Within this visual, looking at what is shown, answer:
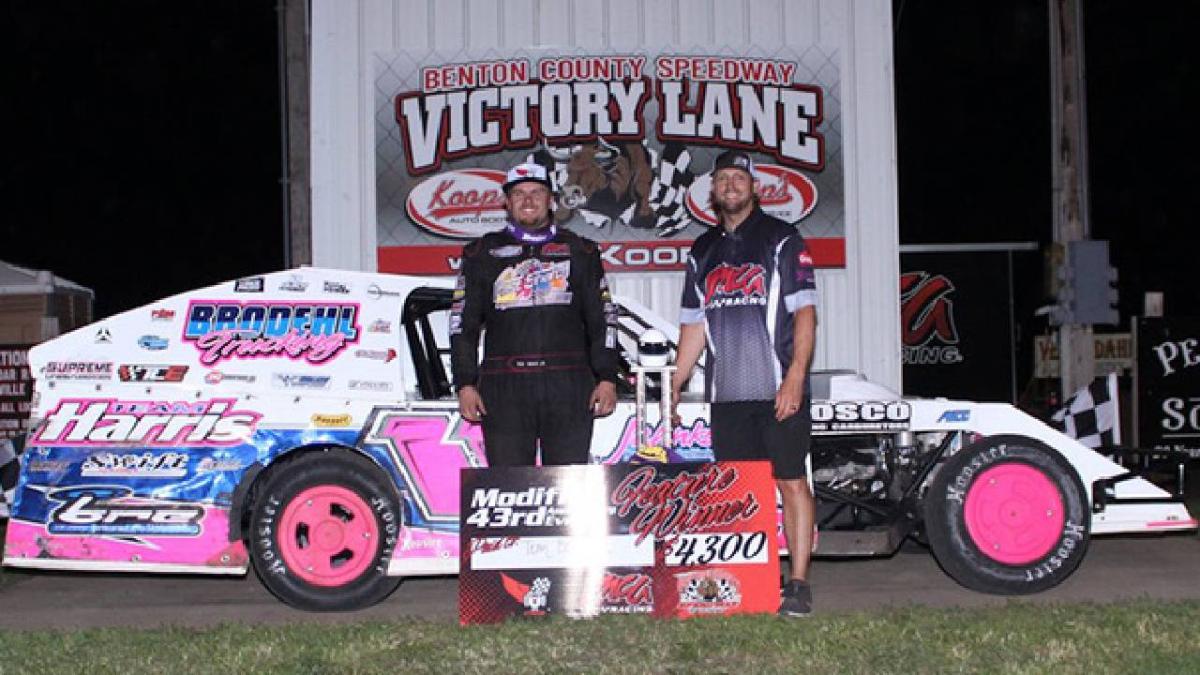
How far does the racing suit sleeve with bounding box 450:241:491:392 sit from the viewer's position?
6.32 metres

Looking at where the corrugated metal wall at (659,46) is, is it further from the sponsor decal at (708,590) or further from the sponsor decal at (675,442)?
the sponsor decal at (708,590)

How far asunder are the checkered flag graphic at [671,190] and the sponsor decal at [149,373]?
323 cm

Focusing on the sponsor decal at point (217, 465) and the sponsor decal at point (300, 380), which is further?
the sponsor decal at point (300, 380)

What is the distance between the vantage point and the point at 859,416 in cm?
679

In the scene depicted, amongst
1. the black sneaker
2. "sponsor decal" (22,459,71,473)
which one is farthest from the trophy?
"sponsor decal" (22,459,71,473)

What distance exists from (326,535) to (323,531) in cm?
2

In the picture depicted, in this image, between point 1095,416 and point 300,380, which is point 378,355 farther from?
point 1095,416

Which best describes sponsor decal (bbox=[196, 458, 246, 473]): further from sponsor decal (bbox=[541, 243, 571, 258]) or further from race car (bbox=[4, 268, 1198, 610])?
sponsor decal (bbox=[541, 243, 571, 258])

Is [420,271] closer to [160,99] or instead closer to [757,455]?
[757,455]

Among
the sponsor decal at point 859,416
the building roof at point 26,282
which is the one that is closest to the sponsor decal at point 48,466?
the sponsor decal at point 859,416

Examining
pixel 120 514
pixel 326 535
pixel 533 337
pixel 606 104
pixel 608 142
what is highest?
pixel 606 104

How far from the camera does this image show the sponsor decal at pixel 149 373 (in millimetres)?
6680

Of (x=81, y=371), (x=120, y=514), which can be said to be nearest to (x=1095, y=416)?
(x=120, y=514)

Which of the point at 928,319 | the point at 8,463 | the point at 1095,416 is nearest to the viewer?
the point at 8,463
